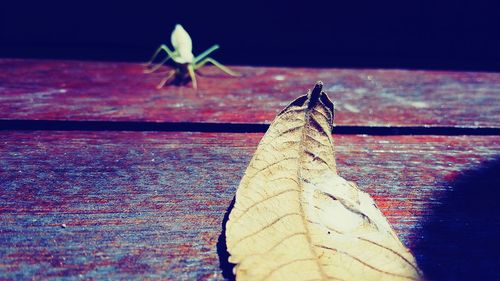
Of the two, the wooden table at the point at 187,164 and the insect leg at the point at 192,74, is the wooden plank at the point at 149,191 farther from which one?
the insect leg at the point at 192,74

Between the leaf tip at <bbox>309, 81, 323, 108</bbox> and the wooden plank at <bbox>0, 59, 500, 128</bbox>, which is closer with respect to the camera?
the leaf tip at <bbox>309, 81, 323, 108</bbox>

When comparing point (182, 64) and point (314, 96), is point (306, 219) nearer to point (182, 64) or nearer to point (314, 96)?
point (314, 96)

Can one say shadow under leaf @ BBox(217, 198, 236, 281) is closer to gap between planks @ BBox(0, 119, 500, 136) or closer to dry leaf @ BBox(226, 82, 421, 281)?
dry leaf @ BBox(226, 82, 421, 281)

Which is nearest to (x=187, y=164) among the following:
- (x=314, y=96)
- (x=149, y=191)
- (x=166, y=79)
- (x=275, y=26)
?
(x=149, y=191)

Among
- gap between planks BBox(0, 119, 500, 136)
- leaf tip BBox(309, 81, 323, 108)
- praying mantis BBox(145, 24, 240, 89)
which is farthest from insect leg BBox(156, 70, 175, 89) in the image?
leaf tip BBox(309, 81, 323, 108)

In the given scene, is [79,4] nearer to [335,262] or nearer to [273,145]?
[273,145]

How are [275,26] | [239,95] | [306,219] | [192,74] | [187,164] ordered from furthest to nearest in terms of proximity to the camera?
[275,26], [192,74], [239,95], [187,164], [306,219]
